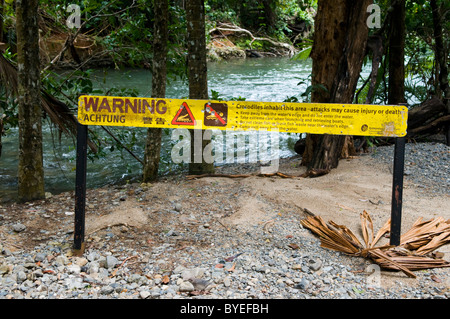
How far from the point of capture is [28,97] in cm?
445

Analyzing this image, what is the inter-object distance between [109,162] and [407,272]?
19.2ft

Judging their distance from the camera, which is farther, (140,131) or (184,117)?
(140,131)

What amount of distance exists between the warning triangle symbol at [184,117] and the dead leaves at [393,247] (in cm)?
140

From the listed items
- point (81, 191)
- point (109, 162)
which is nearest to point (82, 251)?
point (81, 191)

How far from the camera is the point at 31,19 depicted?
172 inches

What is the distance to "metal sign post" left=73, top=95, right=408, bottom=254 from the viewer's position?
3.34 metres

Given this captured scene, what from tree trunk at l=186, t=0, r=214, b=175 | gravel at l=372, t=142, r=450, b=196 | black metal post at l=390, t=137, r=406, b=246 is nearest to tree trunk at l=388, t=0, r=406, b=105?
gravel at l=372, t=142, r=450, b=196

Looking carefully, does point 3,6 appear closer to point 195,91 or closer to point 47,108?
point 47,108

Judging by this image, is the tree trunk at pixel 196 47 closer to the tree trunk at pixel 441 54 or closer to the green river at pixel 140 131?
the green river at pixel 140 131

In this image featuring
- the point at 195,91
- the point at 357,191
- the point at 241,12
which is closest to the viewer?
the point at 357,191

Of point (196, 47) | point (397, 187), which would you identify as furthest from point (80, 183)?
point (196, 47)

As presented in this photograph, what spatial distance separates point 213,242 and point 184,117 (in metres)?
1.07

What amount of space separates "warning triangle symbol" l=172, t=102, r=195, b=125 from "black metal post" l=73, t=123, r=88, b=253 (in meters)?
0.70

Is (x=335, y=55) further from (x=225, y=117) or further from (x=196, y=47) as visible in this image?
(x=225, y=117)
